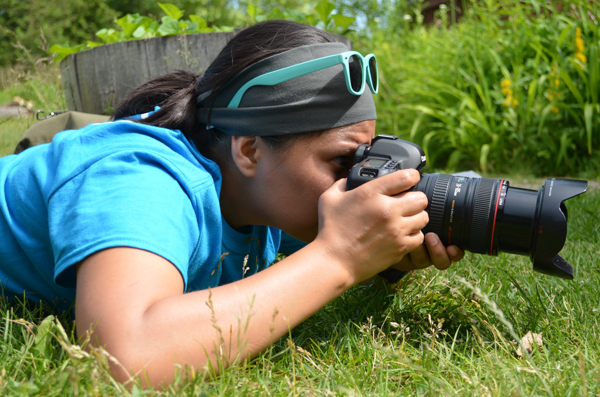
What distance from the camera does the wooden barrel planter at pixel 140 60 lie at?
3.14 meters

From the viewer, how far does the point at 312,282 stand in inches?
50.4

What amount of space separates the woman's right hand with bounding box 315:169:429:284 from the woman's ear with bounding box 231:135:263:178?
1.08ft

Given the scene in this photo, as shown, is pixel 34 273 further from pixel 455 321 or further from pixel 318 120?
pixel 455 321

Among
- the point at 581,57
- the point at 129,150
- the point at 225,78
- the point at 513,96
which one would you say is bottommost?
the point at 513,96

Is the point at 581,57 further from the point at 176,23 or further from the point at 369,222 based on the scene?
the point at 369,222

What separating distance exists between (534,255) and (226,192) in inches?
39.1

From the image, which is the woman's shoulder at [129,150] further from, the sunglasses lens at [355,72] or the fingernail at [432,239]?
the fingernail at [432,239]

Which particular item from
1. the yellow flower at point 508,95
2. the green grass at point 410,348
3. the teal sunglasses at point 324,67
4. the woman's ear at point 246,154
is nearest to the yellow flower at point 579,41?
the yellow flower at point 508,95

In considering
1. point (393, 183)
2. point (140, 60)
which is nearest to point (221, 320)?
point (393, 183)

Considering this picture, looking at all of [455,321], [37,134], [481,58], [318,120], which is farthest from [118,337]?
[481,58]

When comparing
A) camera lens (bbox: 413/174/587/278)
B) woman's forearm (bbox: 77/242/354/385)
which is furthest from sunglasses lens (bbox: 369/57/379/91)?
woman's forearm (bbox: 77/242/354/385)

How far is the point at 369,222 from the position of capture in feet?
4.48

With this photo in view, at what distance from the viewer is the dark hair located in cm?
164

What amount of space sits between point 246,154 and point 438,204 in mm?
624
